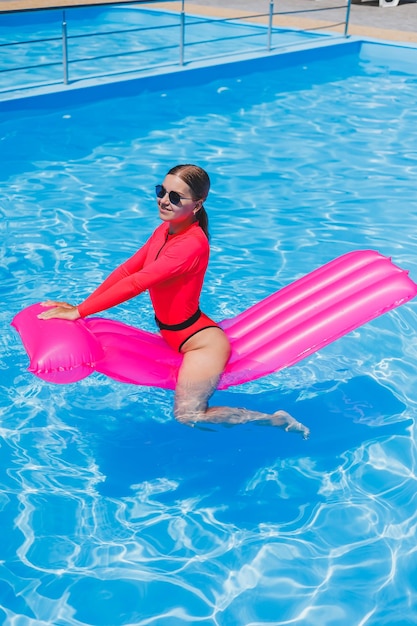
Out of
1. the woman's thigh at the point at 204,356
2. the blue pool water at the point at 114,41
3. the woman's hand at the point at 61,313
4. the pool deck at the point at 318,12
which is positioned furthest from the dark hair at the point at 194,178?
the pool deck at the point at 318,12

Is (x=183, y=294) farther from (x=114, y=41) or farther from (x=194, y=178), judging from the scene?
(x=114, y=41)

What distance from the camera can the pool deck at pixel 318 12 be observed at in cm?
1174

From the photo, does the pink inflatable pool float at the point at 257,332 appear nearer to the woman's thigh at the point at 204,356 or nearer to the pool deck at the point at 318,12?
the woman's thigh at the point at 204,356

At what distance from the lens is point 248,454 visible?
142 inches

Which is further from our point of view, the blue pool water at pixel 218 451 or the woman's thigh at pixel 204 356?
the woman's thigh at pixel 204 356

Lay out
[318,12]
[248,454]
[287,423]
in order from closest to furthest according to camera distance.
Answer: [287,423] < [248,454] < [318,12]

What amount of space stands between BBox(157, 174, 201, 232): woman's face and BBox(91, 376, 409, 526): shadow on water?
3.01 feet

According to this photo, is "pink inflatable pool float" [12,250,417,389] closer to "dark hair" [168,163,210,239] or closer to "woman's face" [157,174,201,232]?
"woman's face" [157,174,201,232]

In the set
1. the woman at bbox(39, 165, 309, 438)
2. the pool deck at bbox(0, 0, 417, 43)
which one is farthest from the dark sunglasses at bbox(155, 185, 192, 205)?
the pool deck at bbox(0, 0, 417, 43)

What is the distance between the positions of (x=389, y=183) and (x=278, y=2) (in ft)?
28.0

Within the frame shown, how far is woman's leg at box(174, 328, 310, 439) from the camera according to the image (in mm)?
3248

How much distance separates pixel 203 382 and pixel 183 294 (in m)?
0.37

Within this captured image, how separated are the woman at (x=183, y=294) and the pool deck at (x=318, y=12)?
8.86 metres

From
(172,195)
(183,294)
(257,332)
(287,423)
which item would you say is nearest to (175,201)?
(172,195)
